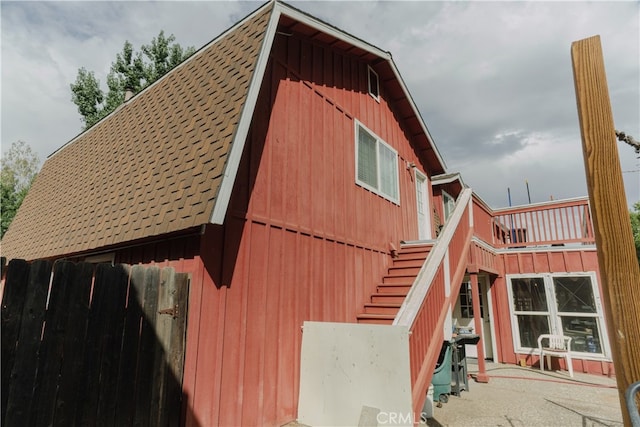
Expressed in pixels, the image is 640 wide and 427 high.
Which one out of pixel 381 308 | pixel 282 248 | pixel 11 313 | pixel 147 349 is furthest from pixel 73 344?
pixel 381 308

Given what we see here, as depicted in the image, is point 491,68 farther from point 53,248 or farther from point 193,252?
point 53,248

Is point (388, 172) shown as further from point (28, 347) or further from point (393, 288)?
point (28, 347)

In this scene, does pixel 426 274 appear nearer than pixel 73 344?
No

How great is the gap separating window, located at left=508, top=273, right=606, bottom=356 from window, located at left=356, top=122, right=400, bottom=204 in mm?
5796

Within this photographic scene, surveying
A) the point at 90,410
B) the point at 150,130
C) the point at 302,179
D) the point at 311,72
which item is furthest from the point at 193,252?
the point at 311,72

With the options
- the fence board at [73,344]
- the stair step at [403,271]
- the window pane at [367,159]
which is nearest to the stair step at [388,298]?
the stair step at [403,271]

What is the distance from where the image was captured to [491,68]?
10.4 m

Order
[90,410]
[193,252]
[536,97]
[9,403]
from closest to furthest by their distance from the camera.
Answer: [9,403]
[90,410]
[193,252]
[536,97]

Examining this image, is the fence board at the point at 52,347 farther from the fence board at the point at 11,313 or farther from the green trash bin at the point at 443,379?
the green trash bin at the point at 443,379

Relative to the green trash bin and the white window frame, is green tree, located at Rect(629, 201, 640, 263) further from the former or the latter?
the green trash bin

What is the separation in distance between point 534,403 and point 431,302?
11.6ft

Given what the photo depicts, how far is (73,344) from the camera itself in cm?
283

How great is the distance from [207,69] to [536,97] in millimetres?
11734

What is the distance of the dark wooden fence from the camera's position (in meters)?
2.54
